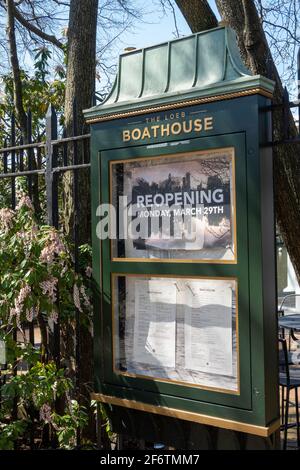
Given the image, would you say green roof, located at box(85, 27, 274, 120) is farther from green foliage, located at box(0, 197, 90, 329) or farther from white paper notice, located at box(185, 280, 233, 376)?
white paper notice, located at box(185, 280, 233, 376)

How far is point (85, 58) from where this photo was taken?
4473mm

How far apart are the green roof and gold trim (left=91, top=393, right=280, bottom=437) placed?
5.31 feet

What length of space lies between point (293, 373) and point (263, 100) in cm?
290

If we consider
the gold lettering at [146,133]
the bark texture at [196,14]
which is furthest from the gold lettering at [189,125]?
the bark texture at [196,14]

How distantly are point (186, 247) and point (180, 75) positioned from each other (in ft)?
3.07

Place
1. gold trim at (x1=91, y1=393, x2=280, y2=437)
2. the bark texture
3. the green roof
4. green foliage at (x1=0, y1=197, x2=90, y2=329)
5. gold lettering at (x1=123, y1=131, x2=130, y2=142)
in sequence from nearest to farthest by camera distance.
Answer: gold trim at (x1=91, y1=393, x2=280, y2=437), the green roof, gold lettering at (x1=123, y1=131, x2=130, y2=142), green foliage at (x1=0, y1=197, x2=90, y2=329), the bark texture

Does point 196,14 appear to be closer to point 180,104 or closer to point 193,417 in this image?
point 180,104

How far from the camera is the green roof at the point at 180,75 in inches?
102

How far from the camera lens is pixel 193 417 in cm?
266

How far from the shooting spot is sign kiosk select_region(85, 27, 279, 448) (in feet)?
8.22

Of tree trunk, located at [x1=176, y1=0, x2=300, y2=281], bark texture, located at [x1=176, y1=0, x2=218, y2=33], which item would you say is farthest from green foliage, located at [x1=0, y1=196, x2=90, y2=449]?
bark texture, located at [x1=176, y1=0, x2=218, y2=33]

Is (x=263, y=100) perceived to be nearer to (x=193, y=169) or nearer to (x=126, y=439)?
(x=193, y=169)

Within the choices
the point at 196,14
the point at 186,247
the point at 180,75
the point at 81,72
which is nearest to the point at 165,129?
the point at 180,75

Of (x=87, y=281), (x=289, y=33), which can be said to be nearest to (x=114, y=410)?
(x=87, y=281)
